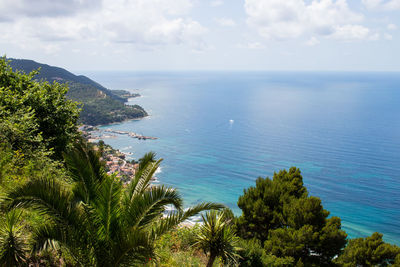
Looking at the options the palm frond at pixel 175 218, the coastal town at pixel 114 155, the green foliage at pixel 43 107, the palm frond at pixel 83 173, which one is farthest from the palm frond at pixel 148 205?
the coastal town at pixel 114 155

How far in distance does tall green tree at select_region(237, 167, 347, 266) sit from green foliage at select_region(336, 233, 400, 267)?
2.99ft

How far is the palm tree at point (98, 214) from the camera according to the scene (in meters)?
4.56

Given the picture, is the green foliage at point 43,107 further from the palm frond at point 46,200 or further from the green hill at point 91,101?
the green hill at point 91,101

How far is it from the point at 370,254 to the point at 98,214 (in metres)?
13.9

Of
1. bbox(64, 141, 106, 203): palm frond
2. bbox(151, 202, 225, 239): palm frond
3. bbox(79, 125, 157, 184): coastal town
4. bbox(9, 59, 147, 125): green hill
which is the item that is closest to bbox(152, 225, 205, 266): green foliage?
bbox(151, 202, 225, 239): palm frond

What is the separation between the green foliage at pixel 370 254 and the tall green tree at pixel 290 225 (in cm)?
91

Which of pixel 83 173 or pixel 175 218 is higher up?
pixel 83 173

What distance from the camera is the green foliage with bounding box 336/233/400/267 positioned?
13.5 m

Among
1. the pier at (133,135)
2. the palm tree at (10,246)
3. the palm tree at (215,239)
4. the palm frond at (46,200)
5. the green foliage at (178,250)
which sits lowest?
the pier at (133,135)

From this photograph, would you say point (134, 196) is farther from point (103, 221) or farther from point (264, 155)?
point (264, 155)

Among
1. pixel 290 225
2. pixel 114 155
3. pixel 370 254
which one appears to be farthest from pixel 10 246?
pixel 114 155

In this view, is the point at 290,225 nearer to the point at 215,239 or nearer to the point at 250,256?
the point at 250,256

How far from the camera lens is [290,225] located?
44.1 feet

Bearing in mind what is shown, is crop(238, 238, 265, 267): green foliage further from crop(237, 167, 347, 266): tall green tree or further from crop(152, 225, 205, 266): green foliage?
crop(237, 167, 347, 266): tall green tree
